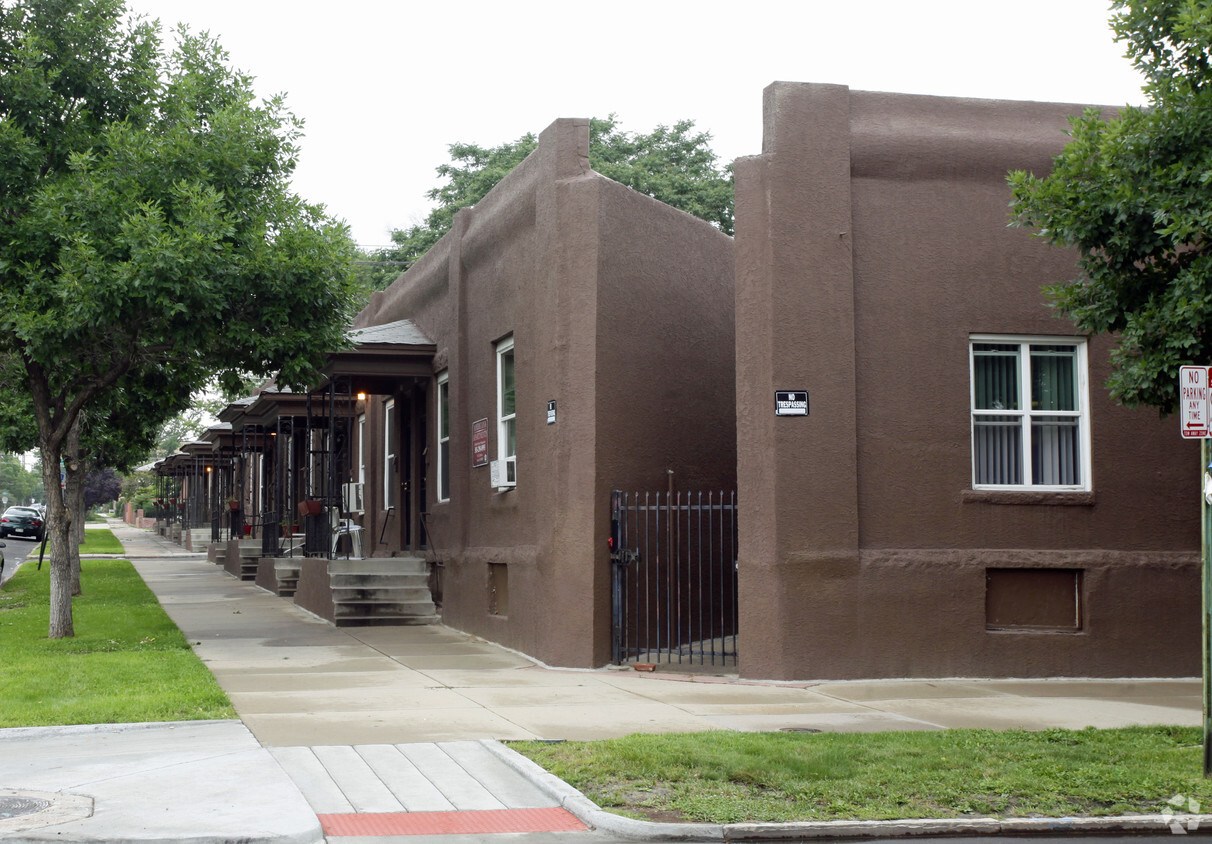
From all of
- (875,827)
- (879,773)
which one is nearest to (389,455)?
(879,773)

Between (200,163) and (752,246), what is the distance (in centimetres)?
604

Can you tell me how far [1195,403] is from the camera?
7.70 m

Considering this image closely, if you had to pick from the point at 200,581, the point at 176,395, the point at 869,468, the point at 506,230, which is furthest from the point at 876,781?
the point at 200,581

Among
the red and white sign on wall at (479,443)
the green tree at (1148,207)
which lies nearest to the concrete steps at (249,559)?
the red and white sign on wall at (479,443)

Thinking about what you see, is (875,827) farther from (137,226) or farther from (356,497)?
(356,497)

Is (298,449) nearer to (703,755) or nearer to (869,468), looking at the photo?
(869,468)

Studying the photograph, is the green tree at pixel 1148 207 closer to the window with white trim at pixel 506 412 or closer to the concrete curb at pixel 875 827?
the concrete curb at pixel 875 827

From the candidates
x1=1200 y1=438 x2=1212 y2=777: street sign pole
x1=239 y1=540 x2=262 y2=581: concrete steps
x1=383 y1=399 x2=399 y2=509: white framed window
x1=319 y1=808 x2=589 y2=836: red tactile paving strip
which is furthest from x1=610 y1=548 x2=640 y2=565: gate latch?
x1=239 y1=540 x2=262 y2=581: concrete steps

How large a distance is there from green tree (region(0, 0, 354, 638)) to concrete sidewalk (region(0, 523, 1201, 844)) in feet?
11.3

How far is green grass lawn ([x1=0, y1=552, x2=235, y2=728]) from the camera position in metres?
9.59

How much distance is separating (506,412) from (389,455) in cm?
655

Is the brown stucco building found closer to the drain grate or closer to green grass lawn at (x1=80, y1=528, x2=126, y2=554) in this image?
the drain grate

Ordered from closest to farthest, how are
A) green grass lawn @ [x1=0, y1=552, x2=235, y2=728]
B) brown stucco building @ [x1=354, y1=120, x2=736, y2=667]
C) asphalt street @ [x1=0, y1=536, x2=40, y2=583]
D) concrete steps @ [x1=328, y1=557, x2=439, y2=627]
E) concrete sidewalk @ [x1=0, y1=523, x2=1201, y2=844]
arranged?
concrete sidewalk @ [x1=0, y1=523, x2=1201, y2=844], green grass lawn @ [x1=0, y1=552, x2=235, y2=728], brown stucco building @ [x1=354, y1=120, x2=736, y2=667], concrete steps @ [x1=328, y1=557, x2=439, y2=627], asphalt street @ [x1=0, y1=536, x2=40, y2=583]

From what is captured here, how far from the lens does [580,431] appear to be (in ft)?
43.2
